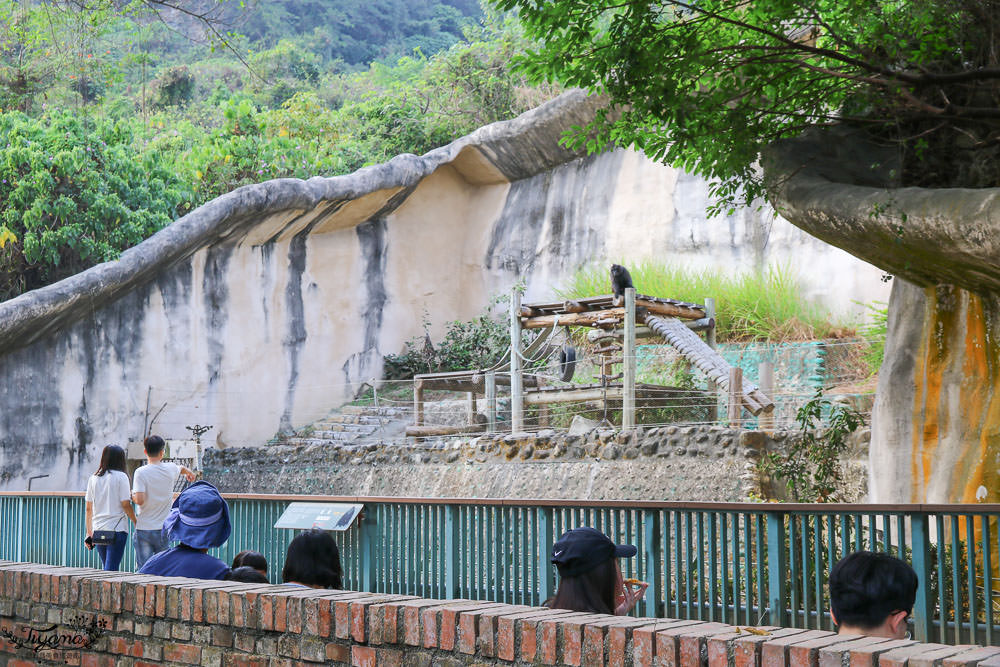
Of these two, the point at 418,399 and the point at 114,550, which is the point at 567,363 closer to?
the point at 418,399

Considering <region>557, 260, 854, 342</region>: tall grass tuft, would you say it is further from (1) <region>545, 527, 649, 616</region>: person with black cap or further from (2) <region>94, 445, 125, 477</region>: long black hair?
(1) <region>545, 527, 649, 616</region>: person with black cap

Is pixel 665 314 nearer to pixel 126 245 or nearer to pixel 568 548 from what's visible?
pixel 126 245

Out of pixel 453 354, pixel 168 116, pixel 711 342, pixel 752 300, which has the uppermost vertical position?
pixel 168 116

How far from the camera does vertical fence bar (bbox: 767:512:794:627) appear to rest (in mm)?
6207

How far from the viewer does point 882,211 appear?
7477 mm

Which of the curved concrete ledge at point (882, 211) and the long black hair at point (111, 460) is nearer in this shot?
the curved concrete ledge at point (882, 211)

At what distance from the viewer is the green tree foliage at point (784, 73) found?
786cm

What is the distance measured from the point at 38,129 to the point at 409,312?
8717 millimetres

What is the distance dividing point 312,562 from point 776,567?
2.58 m

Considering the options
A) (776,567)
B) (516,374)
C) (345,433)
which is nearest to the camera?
(776,567)

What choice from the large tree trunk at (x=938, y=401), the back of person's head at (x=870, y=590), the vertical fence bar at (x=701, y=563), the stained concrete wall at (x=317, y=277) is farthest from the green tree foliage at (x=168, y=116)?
the back of person's head at (x=870, y=590)

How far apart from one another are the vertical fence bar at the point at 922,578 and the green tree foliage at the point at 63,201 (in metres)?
15.7

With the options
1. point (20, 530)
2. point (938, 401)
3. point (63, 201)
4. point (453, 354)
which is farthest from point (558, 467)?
point (453, 354)

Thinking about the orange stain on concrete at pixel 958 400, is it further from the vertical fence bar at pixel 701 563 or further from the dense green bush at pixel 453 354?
the dense green bush at pixel 453 354
